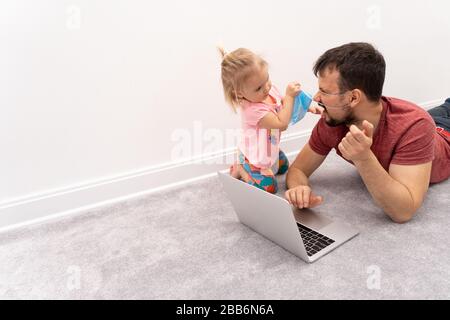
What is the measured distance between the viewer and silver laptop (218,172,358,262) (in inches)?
42.7

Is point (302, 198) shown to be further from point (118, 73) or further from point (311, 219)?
point (118, 73)

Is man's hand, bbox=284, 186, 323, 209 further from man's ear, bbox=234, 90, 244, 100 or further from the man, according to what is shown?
man's ear, bbox=234, 90, 244, 100

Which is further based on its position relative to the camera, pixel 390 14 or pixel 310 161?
pixel 390 14

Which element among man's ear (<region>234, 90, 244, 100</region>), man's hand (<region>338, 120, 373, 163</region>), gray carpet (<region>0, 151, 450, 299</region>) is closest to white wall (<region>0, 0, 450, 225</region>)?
gray carpet (<region>0, 151, 450, 299</region>)

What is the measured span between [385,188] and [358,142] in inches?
8.1

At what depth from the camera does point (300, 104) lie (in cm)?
147

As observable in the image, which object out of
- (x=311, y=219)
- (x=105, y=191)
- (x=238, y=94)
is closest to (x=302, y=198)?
(x=311, y=219)

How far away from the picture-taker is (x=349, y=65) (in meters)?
1.22

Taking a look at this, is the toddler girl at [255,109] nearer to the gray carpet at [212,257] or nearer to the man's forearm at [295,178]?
the man's forearm at [295,178]

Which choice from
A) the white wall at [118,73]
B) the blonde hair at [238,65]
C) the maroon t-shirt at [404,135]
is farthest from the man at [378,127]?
the white wall at [118,73]

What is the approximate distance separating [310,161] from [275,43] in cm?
67
